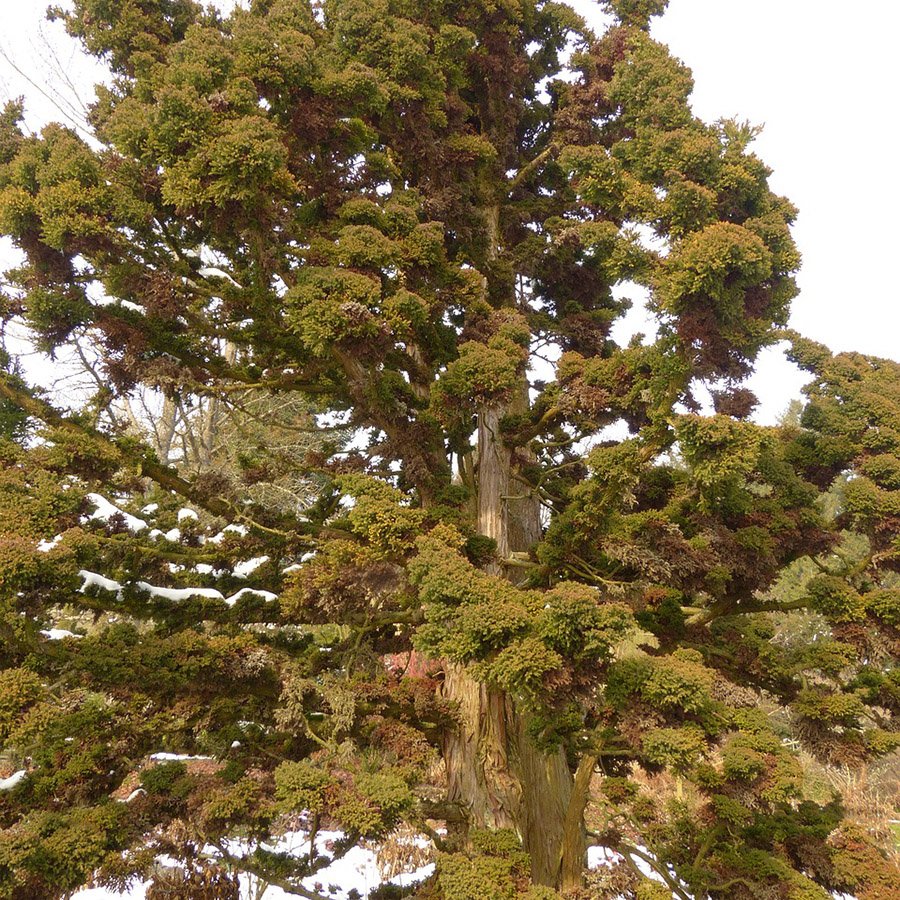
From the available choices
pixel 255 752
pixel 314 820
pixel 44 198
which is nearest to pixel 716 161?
pixel 44 198

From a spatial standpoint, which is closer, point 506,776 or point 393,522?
point 393,522

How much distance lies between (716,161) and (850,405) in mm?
2349

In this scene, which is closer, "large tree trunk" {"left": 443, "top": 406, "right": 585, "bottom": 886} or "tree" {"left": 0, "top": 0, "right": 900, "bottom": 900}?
"tree" {"left": 0, "top": 0, "right": 900, "bottom": 900}

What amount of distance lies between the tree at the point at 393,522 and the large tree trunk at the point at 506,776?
1.2 inches

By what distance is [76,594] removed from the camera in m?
4.64

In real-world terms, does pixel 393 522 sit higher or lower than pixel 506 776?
higher

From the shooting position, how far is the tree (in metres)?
4.20

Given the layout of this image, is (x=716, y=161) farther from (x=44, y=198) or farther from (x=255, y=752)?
(x=255, y=752)

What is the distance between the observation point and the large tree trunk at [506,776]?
18.4ft

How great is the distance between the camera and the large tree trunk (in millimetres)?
5621

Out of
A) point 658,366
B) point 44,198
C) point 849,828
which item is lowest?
point 849,828

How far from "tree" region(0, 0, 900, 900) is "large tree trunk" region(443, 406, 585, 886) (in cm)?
3

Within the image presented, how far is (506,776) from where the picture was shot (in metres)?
5.74

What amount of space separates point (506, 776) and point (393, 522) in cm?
262
